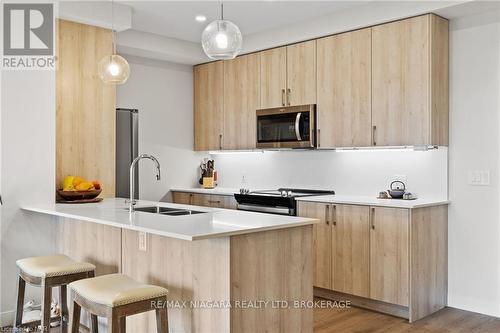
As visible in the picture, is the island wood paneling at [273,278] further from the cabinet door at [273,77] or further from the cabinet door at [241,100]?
the cabinet door at [241,100]

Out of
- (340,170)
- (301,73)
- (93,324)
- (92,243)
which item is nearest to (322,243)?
(340,170)

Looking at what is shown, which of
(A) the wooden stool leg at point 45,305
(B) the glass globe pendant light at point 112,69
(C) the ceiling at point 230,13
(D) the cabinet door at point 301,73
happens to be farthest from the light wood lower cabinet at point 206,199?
(A) the wooden stool leg at point 45,305

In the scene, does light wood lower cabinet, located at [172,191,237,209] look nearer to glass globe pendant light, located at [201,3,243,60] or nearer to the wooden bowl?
the wooden bowl

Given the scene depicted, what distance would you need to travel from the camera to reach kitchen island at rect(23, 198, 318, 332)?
7.98ft

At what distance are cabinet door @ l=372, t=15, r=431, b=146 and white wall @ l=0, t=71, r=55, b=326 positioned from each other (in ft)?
9.15

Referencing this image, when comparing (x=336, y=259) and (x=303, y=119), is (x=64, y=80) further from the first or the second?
(x=336, y=259)

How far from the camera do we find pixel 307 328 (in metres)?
2.83

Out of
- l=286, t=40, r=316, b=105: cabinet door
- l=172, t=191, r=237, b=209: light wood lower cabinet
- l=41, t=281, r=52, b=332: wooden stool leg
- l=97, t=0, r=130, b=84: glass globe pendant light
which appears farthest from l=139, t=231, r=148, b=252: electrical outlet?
l=286, t=40, r=316, b=105: cabinet door

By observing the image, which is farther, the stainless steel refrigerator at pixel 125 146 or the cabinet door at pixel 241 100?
the cabinet door at pixel 241 100

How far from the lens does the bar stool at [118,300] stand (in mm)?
2320

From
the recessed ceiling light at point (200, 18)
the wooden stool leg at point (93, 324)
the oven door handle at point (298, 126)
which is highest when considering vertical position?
the recessed ceiling light at point (200, 18)

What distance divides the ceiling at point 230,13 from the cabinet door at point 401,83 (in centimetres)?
48

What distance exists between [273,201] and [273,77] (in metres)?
1.41

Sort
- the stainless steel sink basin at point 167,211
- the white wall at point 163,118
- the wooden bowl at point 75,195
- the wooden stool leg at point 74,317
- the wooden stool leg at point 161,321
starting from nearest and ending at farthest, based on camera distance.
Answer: the wooden stool leg at point 161,321, the wooden stool leg at point 74,317, the stainless steel sink basin at point 167,211, the wooden bowl at point 75,195, the white wall at point 163,118
